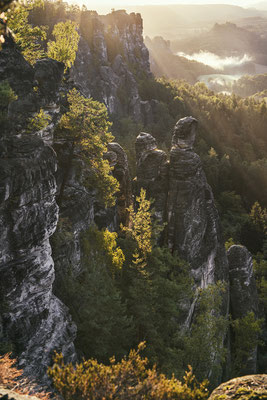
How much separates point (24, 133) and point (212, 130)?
118 metres

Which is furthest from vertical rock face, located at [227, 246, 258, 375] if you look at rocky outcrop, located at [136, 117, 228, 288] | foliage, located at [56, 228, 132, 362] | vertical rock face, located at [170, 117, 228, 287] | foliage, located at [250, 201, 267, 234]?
foliage, located at [250, 201, 267, 234]

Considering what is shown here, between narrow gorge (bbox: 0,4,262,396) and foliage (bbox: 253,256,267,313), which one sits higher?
narrow gorge (bbox: 0,4,262,396)

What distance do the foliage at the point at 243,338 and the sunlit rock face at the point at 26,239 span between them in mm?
27197

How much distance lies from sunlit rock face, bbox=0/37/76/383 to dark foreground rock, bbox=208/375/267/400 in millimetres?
11523

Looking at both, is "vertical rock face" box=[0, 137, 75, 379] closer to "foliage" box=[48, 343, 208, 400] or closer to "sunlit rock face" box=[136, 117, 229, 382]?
"foliage" box=[48, 343, 208, 400]

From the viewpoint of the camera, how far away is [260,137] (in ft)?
438

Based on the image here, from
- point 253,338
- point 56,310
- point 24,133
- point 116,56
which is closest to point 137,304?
point 56,310

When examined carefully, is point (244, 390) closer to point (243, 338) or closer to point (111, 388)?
point (111, 388)

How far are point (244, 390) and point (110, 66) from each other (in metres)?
130

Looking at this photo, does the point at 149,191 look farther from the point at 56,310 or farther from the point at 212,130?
the point at 212,130

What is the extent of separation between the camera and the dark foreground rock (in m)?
9.91

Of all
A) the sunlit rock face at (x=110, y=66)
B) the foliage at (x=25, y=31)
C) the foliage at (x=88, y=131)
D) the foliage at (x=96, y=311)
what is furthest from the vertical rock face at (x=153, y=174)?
the sunlit rock face at (x=110, y=66)

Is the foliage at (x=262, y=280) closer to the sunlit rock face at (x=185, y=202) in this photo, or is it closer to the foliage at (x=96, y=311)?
the sunlit rock face at (x=185, y=202)

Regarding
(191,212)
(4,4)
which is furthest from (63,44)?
(4,4)
